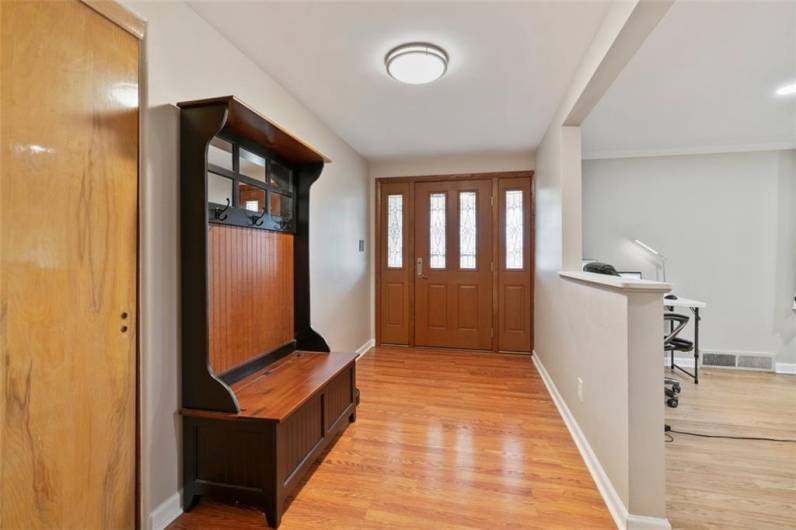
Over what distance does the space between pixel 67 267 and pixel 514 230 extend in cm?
411

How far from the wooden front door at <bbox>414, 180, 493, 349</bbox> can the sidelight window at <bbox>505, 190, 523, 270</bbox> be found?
220mm

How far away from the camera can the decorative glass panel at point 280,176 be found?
2.38 metres

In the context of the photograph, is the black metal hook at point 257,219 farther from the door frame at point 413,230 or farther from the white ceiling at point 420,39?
the door frame at point 413,230

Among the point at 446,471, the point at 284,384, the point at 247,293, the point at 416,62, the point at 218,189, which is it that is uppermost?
the point at 416,62

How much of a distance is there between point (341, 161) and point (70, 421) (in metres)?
3.01

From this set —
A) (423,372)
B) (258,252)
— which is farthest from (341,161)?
(423,372)

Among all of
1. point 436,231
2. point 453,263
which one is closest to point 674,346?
point 453,263

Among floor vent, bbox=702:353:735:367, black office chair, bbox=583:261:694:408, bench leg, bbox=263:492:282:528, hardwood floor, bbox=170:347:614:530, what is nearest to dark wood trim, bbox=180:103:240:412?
bench leg, bbox=263:492:282:528

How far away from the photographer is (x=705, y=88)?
261 cm

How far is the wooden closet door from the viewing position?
1.08 m

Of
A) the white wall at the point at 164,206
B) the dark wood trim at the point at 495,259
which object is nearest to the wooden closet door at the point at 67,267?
the white wall at the point at 164,206

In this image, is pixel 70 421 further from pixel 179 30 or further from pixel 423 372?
pixel 423 372

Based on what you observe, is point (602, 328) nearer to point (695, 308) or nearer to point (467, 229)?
point (695, 308)

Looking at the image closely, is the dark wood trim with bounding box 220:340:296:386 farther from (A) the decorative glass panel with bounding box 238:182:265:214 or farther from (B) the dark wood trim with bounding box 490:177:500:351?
(B) the dark wood trim with bounding box 490:177:500:351
